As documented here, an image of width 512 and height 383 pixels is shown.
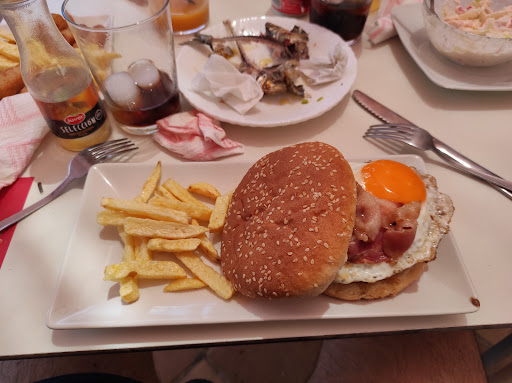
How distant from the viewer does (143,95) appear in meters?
1.98

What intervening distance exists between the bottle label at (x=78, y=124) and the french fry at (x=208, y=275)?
3.03 ft

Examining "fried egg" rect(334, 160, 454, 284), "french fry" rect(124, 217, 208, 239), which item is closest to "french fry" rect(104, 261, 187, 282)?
"french fry" rect(124, 217, 208, 239)

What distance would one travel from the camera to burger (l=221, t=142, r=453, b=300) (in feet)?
4.22

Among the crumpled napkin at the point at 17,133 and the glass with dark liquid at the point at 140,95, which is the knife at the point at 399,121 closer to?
the glass with dark liquid at the point at 140,95

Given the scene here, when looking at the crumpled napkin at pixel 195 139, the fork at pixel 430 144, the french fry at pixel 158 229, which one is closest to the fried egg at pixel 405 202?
the fork at pixel 430 144

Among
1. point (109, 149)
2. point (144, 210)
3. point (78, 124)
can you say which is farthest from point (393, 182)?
point (78, 124)

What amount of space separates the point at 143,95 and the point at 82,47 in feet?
1.22

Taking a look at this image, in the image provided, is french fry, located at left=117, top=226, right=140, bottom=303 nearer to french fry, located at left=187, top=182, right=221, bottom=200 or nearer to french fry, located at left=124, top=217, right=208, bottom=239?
french fry, located at left=124, top=217, right=208, bottom=239

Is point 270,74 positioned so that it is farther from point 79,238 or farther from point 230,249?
point 79,238

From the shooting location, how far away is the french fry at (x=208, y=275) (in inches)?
53.9

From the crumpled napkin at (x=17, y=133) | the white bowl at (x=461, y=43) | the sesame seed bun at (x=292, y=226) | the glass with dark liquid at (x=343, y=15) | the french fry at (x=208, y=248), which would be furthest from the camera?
the glass with dark liquid at (x=343, y=15)

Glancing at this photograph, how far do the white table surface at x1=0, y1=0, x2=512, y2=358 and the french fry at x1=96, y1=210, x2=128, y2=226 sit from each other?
0.29m

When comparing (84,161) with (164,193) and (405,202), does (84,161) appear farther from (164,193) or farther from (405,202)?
(405,202)

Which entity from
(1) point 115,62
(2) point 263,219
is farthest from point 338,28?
(2) point 263,219
